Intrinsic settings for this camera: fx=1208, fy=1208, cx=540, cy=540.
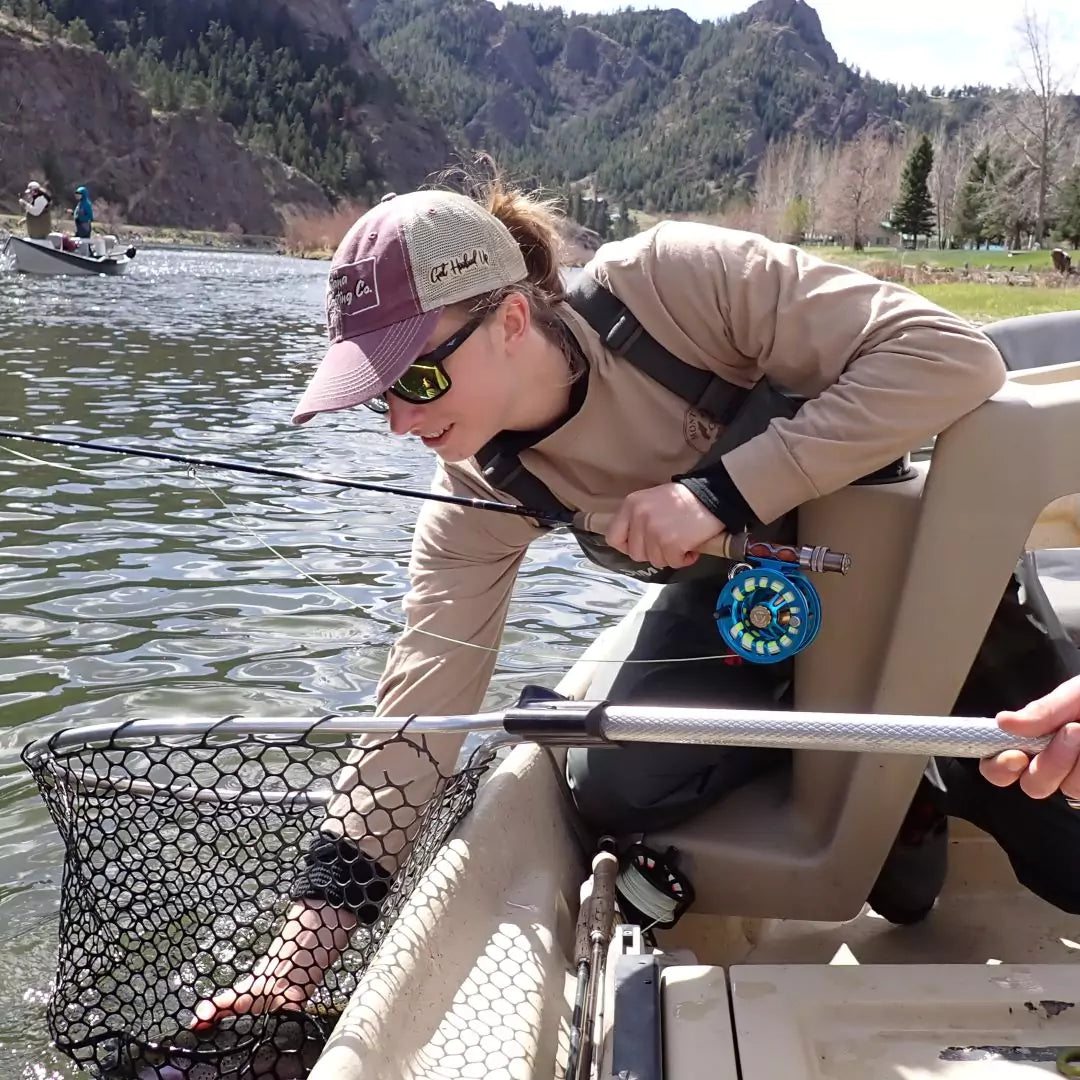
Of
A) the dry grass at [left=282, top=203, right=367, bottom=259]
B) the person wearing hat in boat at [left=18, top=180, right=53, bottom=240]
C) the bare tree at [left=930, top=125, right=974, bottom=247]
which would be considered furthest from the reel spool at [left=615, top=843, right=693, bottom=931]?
the bare tree at [left=930, top=125, right=974, bottom=247]

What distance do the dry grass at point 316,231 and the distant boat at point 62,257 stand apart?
47991 mm

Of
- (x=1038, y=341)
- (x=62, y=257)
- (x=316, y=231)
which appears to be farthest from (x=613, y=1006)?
(x=316, y=231)

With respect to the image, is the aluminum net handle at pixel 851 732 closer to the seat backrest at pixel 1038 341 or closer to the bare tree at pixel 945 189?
the seat backrest at pixel 1038 341

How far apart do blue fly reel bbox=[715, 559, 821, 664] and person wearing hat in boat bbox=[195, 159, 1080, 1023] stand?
0.10 meters

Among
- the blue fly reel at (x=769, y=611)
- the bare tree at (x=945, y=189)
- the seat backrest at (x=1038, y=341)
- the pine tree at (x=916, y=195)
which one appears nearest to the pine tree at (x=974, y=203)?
the pine tree at (x=916, y=195)

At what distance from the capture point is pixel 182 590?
620cm

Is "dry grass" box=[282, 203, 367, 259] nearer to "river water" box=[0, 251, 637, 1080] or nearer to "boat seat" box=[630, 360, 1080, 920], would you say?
"river water" box=[0, 251, 637, 1080]

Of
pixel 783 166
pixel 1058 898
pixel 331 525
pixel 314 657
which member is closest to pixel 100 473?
pixel 331 525

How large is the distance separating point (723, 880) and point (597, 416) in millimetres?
929

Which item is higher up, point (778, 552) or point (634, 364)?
point (634, 364)

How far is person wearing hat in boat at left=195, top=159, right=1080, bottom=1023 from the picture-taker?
6.84 feet

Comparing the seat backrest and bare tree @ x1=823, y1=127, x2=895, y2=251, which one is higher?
bare tree @ x1=823, y1=127, x2=895, y2=251

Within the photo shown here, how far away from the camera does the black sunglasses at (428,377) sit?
7.05 feet

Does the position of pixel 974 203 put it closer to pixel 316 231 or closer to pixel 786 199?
pixel 786 199
